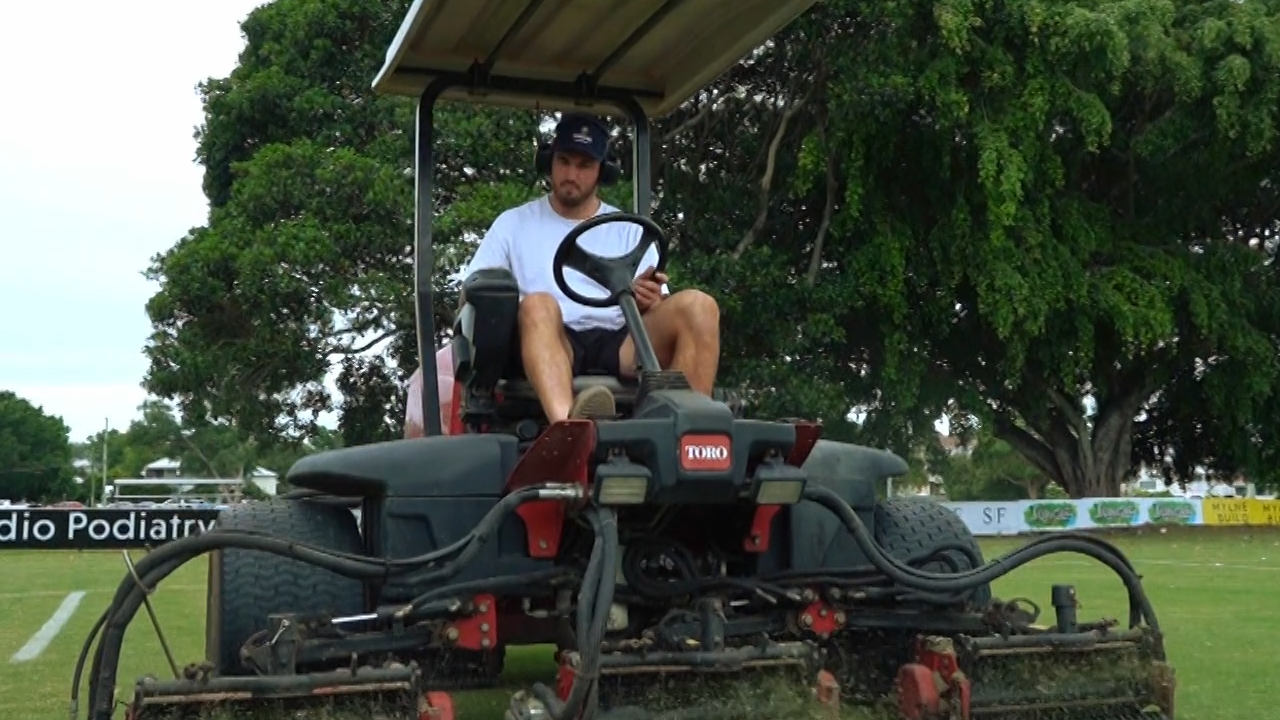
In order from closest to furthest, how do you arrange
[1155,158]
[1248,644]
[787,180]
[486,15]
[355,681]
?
1. [355,681]
2. [486,15]
3. [1248,644]
4. [787,180]
5. [1155,158]

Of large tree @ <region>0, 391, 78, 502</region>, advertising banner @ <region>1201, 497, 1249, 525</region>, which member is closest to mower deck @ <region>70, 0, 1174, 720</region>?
advertising banner @ <region>1201, 497, 1249, 525</region>

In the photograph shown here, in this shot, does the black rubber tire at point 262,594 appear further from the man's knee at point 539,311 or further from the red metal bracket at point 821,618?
the red metal bracket at point 821,618

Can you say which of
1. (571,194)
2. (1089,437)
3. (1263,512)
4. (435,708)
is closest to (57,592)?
(571,194)

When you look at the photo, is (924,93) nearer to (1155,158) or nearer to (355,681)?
(1155,158)

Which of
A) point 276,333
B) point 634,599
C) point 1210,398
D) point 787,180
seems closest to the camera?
point 634,599

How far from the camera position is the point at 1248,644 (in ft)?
22.4

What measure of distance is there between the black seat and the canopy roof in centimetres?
133

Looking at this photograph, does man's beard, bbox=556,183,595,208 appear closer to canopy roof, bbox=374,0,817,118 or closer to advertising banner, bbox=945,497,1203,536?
canopy roof, bbox=374,0,817,118

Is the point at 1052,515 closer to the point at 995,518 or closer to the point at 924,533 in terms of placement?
the point at 995,518

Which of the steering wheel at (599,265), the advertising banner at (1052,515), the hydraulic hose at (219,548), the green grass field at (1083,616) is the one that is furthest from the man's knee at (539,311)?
the advertising banner at (1052,515)

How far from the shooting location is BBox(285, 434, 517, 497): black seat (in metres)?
3.86

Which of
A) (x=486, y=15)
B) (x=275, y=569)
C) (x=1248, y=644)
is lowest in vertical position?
(x=1248, y=644)

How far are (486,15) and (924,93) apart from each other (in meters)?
14.4

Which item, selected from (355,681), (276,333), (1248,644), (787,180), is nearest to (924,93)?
(787,180)
